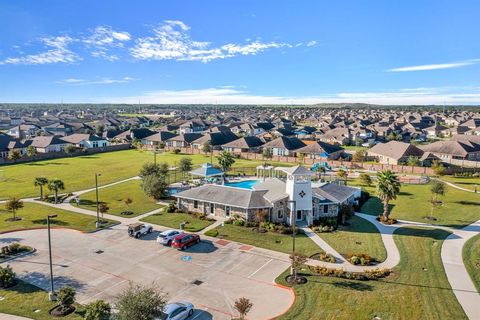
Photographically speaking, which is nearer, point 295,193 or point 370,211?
point 295,193

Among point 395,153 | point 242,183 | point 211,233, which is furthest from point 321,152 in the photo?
point 211,233

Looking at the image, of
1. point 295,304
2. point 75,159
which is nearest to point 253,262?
point 295,304

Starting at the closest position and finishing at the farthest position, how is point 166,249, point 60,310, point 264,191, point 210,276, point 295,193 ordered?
point 60,310, point 210,276, point 166,249, point 295,193, point 264,191

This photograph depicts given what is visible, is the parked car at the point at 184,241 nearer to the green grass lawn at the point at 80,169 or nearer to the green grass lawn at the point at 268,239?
the green grass lawn at the point at 268,239

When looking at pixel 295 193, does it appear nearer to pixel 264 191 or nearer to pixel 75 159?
pixel 264 191

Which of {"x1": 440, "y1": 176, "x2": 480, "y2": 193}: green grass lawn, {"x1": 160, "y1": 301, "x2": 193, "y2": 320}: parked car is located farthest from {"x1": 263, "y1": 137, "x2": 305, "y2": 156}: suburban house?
{"x1": 160, "y1": 301, "x2": 193, "y2": 320}: parked car

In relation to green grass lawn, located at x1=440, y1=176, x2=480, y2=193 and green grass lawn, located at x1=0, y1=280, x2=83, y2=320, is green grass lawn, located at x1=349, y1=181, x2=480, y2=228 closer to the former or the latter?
green grass lawn, located at x1=440, y1=176, x2=480, y2=193

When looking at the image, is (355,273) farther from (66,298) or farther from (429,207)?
(429,207)
